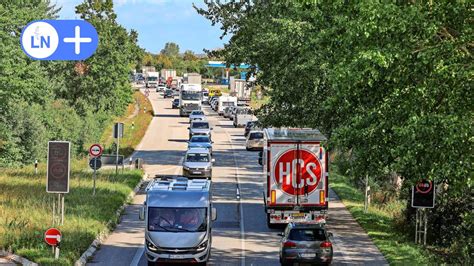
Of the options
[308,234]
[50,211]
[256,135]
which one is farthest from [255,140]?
[308,234]

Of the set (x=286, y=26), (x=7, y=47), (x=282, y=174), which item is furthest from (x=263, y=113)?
(x=7, y=47)

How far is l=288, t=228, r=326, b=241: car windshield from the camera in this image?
908 inches

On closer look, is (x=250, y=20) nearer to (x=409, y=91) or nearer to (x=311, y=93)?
(x=311, y=93)

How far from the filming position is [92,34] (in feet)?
41.7

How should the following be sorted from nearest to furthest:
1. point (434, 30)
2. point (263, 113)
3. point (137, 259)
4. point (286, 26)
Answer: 1. point (434, 30)
2. point (137, 259)
3. point (286, 26)
4. point (263, 113)

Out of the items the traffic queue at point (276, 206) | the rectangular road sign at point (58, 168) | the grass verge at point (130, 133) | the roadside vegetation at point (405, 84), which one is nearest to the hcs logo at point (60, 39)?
the roadside vegetation at point (405, 84)

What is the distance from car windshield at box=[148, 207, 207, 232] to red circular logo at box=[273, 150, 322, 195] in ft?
18.1

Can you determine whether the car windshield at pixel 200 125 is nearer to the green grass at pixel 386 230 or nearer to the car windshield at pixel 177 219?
the green grass at pixel 386 230

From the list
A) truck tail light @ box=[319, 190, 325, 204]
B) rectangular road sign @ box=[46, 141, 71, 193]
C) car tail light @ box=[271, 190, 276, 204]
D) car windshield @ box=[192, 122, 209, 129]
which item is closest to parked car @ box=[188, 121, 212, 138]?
car windshield @ box=[192, 122, 209, 129]

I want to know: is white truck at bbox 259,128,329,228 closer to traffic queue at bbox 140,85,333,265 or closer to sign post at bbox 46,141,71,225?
traffic queue at bbox 140,85,333,265

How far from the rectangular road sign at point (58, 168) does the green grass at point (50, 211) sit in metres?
1.55

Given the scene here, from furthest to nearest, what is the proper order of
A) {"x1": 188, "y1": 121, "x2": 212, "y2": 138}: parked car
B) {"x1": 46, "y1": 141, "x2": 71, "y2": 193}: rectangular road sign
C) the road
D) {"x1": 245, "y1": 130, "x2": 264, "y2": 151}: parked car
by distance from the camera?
1. {"x1": 188, "y1": 121, "x2": 212, "y2": 138}: parked car
2. {"x1": 245, "y1": 130, "x2": 264, "y2": 151}: parked car
3. {"x1": 46, "y1": 141, "x2": 71, "y2": 193}: rectangular road sign
4. the road

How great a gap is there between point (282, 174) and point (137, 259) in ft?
19.9

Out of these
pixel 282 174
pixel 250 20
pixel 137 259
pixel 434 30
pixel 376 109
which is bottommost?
pixel 137 259
